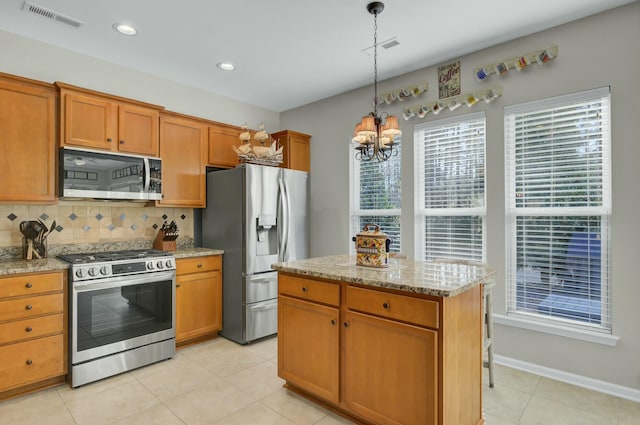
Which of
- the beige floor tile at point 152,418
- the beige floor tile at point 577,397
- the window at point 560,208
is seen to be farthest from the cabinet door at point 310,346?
the window at point 560,208

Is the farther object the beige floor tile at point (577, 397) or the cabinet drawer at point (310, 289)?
the beige floor tile at point (577, 397)

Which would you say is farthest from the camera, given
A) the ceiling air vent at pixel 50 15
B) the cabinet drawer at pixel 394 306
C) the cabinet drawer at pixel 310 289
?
the ceiling air vent at pixel 50 15

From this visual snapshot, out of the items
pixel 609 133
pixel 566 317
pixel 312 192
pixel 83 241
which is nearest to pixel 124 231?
pixel 83 241

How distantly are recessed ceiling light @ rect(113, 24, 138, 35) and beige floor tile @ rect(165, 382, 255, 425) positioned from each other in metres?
2.89

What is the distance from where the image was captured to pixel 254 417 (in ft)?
7.59

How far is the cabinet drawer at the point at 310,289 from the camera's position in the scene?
87.5 inches

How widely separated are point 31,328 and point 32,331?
0.08ft

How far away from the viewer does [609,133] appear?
263 cm

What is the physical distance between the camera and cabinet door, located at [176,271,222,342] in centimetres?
346

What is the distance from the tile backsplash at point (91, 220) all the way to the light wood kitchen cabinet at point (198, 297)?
61 centimetres

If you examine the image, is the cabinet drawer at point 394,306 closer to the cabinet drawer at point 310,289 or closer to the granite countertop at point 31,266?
the cabinet drawer at point 310,289

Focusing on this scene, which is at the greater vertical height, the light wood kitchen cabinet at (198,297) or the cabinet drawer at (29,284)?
the cabinet drawer at (29,284)

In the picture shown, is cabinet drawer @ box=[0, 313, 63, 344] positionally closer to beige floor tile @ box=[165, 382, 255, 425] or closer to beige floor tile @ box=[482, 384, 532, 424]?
beige floor tile @ box=[165, 382, 255, 425]

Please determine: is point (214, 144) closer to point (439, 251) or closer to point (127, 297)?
point (127, 297)
